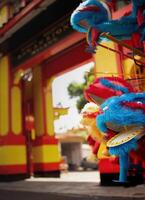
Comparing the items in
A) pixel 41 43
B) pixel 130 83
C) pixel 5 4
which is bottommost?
pixel 130 83

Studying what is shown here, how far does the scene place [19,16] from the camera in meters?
11.6

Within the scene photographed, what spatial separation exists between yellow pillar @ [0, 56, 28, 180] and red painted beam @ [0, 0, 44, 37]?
5.63 feet

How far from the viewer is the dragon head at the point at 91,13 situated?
5.66m

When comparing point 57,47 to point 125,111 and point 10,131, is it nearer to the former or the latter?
point 10,131

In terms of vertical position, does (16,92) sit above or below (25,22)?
below

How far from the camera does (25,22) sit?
1178 cm

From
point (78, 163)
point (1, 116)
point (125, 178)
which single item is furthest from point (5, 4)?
point (78, 163)

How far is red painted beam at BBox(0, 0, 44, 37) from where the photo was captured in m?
10.9

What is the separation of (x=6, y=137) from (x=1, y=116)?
2.68 feet

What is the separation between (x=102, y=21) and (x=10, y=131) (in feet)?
28.1

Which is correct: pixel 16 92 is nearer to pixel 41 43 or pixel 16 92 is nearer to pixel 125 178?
pixel 41 43

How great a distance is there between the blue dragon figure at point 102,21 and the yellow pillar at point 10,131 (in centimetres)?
818

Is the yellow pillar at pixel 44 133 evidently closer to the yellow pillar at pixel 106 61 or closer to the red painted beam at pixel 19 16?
the red painted beam at pixel 19 16

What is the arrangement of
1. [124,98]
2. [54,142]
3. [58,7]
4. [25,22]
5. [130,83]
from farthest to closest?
1. [54,142]
2. [25,22]
3. [58,7]
4. [130,83]
5. [124,98]
